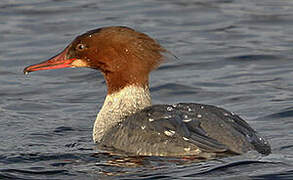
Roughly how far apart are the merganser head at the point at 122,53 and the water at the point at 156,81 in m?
0.85

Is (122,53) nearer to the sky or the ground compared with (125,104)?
nearer to the sky

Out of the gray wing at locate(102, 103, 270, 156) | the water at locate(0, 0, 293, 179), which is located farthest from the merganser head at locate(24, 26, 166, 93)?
the water at locate(0, 0, 293, 179)

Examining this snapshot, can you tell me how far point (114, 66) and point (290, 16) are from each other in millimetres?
6432

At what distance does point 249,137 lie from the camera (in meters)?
8.00

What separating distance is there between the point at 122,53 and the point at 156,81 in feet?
10.4

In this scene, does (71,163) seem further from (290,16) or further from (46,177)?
(290,16)

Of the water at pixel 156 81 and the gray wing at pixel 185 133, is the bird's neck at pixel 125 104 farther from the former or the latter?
the gray wing at pixel 185 133

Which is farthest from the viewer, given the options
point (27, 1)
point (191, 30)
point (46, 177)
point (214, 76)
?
point (27, 1)

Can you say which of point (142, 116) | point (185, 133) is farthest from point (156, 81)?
point (185, 133)

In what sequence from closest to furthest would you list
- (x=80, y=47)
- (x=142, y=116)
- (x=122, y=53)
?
(x=142, y=116)
(x=122, y=53)
(x=80, y=47)

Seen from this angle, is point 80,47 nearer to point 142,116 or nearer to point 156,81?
point 142,116

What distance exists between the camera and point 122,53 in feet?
29.5

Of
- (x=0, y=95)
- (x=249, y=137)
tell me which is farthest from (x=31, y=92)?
(x=249, y=137)

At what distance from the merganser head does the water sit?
0.85 m
